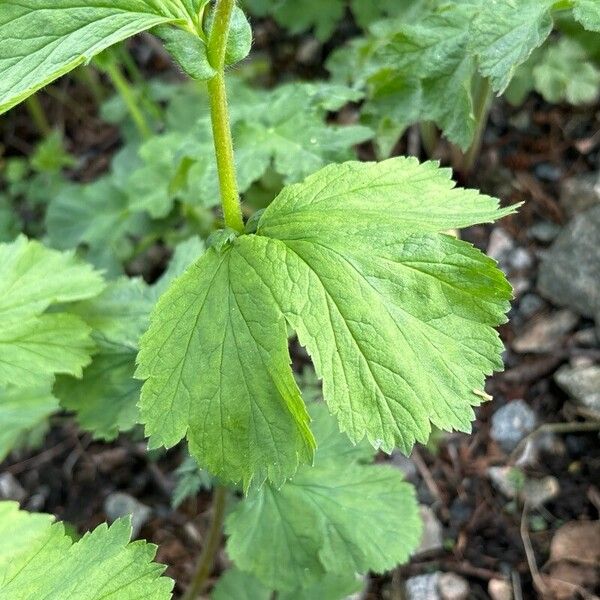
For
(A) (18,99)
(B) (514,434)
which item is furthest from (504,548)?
(A) (18,99)

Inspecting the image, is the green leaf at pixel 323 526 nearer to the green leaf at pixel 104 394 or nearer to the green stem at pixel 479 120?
the green leaf at pixel 104 394

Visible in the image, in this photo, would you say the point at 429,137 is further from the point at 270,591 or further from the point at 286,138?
the point at 270,591

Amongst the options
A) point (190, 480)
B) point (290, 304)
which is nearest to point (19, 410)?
point (190, 480)

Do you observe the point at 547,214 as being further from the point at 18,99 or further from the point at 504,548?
the point at 18,99

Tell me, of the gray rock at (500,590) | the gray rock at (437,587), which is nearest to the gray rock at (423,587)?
the gray rock at (437,587)

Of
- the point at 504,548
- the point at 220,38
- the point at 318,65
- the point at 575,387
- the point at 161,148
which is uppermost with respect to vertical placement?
the point at 220,38
